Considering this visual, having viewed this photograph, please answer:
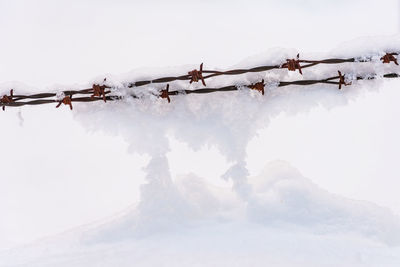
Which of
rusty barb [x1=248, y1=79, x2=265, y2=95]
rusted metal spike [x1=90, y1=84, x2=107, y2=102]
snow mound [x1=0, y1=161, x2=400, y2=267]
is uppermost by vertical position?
rusted metal spike [x1=90, y1=84, x2=107, y2=102]

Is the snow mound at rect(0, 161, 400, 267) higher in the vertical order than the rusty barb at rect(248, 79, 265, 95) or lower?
lower

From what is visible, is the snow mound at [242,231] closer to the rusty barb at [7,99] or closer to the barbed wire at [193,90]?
the barbed wire at [193,90]

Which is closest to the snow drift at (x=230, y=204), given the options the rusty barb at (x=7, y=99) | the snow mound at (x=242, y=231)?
the snow mound at (x=242, y=231)

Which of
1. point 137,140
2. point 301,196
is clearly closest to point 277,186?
point 301,196

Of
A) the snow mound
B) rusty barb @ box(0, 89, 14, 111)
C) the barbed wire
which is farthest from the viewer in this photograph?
rusty barb @ box(0, 89, 14, 111)

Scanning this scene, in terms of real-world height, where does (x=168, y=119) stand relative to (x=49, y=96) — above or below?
below

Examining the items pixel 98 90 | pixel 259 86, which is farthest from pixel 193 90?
pixel 98 90

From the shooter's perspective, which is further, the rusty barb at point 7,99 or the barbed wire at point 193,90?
the rusty barb at point 7,99

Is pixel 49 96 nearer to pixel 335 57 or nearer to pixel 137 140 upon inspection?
pixel 137 140

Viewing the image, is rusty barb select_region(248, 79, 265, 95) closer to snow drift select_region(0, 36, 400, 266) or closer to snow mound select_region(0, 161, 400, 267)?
snow drift select_region(0, 36, 400, 266)

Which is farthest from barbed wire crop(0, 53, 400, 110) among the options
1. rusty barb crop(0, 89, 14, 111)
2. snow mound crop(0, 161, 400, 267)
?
snow mound crop(0, 161, 400, 267)

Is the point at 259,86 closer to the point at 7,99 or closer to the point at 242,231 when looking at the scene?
the point at 242,231

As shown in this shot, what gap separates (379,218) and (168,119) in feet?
4.05

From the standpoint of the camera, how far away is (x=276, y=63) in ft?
6.31
